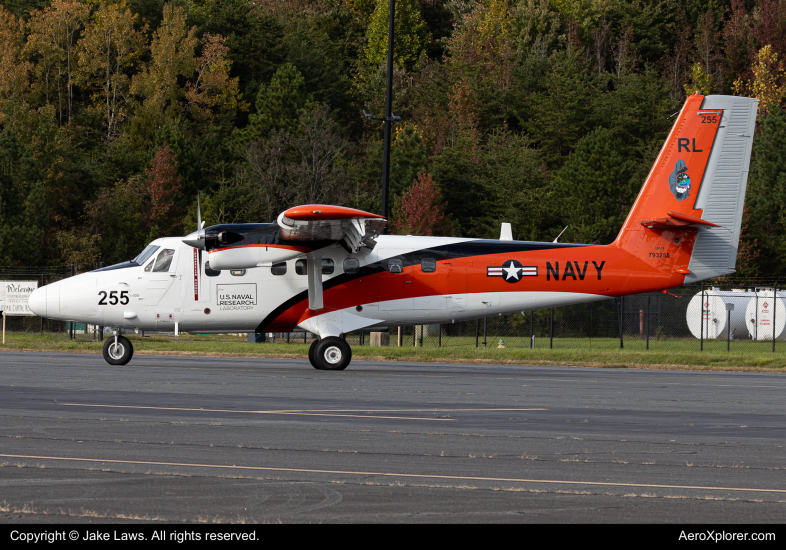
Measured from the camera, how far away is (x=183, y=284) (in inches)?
886

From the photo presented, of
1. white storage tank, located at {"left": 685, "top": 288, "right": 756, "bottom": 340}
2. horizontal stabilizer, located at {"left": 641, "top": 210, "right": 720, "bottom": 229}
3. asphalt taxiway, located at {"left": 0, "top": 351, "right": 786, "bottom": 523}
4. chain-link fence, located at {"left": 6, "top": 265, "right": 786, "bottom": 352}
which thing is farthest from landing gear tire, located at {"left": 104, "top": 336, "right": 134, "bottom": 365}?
white storage tank, located at {"left": 685, "top": 288, "right": 756, "bottom": 340}

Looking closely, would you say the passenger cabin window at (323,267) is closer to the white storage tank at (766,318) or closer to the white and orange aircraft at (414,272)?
the white and orange aircraft at (414,272)

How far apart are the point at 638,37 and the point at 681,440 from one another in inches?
3555

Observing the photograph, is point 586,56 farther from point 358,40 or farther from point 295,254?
point 295,254

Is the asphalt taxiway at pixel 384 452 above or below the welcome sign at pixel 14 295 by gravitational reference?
below

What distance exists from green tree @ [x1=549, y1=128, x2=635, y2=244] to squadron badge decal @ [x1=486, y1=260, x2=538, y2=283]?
45764mm

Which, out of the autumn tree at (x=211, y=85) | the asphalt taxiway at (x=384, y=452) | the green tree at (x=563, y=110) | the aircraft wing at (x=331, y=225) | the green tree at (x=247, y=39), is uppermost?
the green tree at (x=247, y=39)

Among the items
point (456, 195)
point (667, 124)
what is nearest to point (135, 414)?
point (456, 195)

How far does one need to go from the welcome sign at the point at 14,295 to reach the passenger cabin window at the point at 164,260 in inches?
580

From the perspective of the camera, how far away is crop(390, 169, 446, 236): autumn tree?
6169cm

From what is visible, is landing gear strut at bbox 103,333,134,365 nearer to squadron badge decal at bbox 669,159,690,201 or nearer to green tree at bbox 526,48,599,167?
squadron badge decal at bbox 669,159,690,201

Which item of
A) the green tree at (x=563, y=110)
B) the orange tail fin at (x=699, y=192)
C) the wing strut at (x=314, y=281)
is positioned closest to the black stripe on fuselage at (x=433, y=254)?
the wing strut at (x=314, y=281)

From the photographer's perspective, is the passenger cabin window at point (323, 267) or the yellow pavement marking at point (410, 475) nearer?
the yellow pavement marking at point (410, 475)

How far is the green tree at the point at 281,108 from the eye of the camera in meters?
79.7
